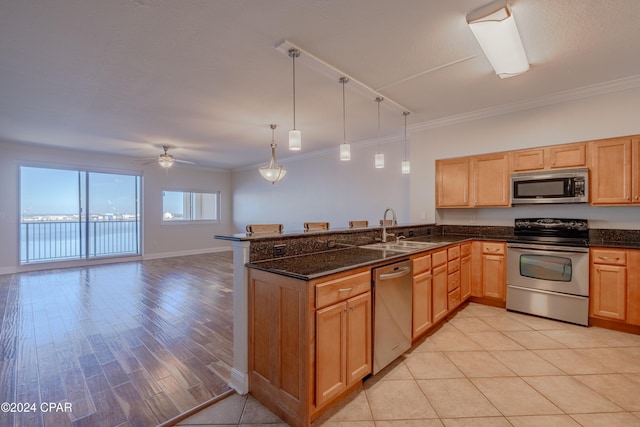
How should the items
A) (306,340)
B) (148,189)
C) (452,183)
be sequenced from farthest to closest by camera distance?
1. (148,189)
2. (452,183)
3. (306,340)

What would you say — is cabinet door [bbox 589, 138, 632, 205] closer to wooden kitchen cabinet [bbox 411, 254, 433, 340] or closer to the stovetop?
the stovetop

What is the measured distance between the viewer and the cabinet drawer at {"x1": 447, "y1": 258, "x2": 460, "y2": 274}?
3178 millimetres

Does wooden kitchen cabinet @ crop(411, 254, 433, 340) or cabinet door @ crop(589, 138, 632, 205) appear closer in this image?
wooden kitchen cabinet @ crop(411, 254, 433, 340)

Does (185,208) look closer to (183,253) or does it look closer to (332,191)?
(183,253)

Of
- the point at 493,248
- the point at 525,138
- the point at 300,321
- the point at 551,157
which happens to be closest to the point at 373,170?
the point at 525,138

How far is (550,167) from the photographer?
346cm

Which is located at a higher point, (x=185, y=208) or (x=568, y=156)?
(x=568, y=156)

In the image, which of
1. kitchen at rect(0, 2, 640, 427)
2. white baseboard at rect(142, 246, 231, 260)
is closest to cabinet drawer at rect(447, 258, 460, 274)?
kitchen at rect(0, 2, 640, 427)

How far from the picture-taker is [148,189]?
24.7 ft

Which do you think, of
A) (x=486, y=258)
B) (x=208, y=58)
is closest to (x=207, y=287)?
(x=208, y=58)

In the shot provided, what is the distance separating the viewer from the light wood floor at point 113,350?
1839 mm

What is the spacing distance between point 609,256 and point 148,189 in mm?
8951

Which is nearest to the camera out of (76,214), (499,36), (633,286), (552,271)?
(499,36)

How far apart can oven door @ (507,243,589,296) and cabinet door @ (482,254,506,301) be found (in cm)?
10
